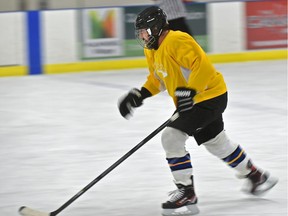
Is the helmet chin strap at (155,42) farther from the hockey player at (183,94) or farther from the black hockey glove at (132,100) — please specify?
the black hockey glove at (132,100)

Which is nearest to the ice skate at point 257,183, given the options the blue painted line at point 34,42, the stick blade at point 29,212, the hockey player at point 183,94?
the hockey player at point 183,94

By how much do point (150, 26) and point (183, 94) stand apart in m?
0.35

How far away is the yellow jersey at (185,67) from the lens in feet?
11.0

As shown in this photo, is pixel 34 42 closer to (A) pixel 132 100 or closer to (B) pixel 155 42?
(A) pixel 132 100

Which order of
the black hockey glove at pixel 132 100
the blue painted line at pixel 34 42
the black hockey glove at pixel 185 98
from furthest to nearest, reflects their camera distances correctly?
the blue painted line at pixel 34 42, the black hockey glove at pixel 132 100, the black hockey glove at pixel 185 98

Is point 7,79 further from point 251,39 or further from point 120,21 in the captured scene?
point 251,39

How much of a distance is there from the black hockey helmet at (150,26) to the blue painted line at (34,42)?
4.90 metres

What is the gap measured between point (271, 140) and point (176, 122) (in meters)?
1.82

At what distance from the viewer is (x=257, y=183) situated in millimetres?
3717

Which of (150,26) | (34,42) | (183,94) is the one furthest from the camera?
(34,42)

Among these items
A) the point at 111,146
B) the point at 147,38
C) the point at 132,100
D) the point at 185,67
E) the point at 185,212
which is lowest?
the point at 111,146

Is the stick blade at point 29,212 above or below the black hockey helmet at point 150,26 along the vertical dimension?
below

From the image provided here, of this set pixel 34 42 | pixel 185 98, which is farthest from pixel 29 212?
pixel 34 42

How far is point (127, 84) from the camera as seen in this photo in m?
7.59
